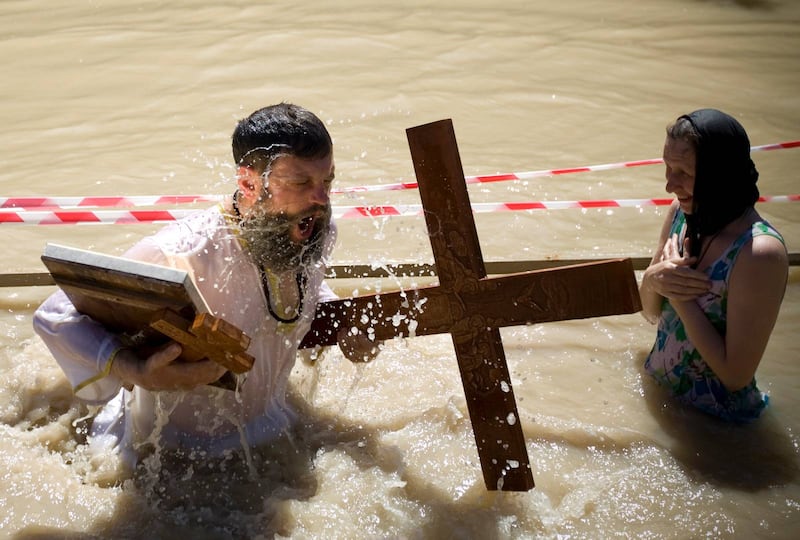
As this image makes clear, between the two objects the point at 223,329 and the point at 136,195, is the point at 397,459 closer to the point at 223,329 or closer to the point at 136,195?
the point at 223,329

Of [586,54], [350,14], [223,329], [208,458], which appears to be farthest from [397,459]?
[350,14]

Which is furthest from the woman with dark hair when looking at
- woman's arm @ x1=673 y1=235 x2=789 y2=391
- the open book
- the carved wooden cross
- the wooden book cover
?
the wooden book cover

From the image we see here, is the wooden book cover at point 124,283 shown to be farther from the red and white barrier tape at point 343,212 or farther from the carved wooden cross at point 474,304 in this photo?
the red and white barrier tape at point 343,212

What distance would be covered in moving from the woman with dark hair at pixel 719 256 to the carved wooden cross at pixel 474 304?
81 cm

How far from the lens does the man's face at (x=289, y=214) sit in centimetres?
278

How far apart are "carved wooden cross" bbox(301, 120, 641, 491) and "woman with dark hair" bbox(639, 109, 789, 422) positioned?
2.67 feet

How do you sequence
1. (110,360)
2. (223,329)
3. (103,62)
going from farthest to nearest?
1. (103,62)
2. (110,360)
3. (223,329)

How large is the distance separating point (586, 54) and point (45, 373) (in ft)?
20.3

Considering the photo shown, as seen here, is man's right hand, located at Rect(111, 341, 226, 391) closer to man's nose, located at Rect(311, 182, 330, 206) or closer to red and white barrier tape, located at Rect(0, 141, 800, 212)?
man's nose, located at Rect(311, 182, 330, 206)

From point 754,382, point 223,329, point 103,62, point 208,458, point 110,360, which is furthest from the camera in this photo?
point 103,62

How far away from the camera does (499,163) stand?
636cm

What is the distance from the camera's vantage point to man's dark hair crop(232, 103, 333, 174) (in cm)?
277

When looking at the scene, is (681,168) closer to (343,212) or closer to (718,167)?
(718,167)

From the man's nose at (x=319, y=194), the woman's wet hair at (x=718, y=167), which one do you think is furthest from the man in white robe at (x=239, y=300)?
the woman's wet hair at (x=718, y=167)
